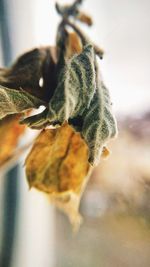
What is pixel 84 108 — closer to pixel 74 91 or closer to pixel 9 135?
pixel 74 91

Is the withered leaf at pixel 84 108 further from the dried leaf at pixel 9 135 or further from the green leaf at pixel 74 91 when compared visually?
the dried leaf at pixel 9 135

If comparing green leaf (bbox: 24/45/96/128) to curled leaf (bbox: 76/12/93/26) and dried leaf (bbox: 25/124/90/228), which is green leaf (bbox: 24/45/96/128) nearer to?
dried leaf (bbox: 25/124/90/228)

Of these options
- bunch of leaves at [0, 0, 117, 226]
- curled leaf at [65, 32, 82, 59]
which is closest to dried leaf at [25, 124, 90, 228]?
bunch of leaves at [0, 0, 117, 226]

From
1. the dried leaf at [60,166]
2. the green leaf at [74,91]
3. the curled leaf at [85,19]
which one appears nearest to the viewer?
the green leaf at [74,91]

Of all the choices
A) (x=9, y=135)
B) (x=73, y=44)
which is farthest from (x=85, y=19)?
(x=9, y=135)

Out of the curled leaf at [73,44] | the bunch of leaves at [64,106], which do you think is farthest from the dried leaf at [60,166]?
the curled leaf at [73,44]

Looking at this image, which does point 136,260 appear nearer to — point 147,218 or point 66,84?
point 147,218
